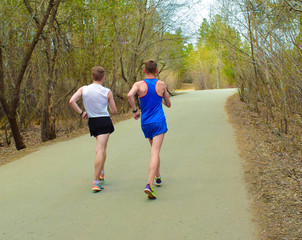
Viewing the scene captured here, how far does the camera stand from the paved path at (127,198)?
379 cm

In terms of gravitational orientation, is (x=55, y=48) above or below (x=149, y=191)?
above

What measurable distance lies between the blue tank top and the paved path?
1.11 meters

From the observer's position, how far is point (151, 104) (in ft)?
15.9

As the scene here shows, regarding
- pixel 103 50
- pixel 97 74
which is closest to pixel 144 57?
pixel 103 50

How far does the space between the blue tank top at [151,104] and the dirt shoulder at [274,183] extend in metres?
1.77

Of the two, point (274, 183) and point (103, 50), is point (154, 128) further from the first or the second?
point (103, 50)

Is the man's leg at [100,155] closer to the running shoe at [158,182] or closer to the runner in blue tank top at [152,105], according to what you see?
the runner in blue tank top at [152,105]

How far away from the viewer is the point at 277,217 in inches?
157

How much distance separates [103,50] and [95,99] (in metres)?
12.2

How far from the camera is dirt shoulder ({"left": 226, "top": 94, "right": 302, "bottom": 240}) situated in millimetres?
3756

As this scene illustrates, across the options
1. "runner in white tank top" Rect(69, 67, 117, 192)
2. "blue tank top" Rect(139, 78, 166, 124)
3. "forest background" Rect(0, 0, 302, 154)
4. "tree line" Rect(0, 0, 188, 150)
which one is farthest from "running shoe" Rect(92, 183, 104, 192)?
"tree line" Rect(0, 0, 188, 150)

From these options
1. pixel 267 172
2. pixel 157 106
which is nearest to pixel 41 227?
pixel 157 106

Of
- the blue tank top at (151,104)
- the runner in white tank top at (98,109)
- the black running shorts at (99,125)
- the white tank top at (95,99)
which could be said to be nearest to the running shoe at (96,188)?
the runner in white tank top at (98,109)

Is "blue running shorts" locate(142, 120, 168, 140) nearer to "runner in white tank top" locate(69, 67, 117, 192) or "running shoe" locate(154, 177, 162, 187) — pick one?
"runner in white tank top" locate(69, 67, 117, 192)
